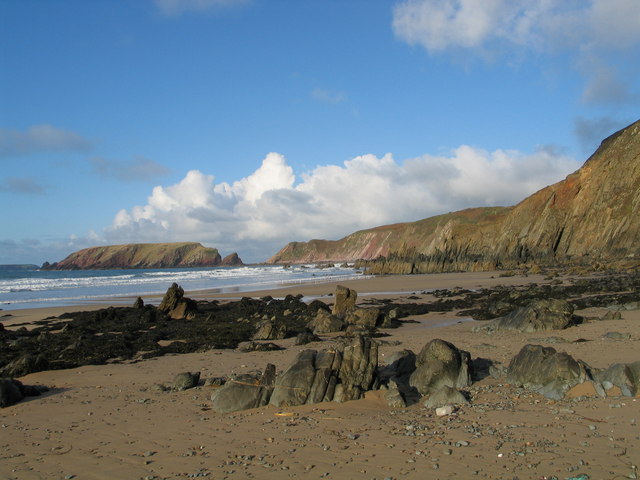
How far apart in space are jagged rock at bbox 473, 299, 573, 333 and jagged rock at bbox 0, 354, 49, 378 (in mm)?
12331

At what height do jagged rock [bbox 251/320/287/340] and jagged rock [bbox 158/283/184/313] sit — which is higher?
jagged rock [bbox 158/283/184/313]

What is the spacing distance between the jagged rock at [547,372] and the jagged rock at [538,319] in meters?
5.70

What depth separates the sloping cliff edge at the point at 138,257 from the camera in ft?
601

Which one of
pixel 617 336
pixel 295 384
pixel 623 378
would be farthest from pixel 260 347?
pixel 617 336

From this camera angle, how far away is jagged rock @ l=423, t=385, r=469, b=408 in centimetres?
752

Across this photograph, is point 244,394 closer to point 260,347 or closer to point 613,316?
point 260,347

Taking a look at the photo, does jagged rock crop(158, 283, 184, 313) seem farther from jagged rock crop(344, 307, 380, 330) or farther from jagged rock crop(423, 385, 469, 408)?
jagged rock crop(423, 385, 469, 408)

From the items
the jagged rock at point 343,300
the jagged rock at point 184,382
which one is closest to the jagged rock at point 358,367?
the jagged rock at point 184,382

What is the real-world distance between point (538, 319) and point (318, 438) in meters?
10.2

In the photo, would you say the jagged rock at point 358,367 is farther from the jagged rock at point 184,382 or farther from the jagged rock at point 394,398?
the jagged rock at point 184,382

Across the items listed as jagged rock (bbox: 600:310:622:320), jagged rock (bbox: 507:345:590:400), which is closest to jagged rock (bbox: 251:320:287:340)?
jagged rock (bbox: 507:345:590:400)

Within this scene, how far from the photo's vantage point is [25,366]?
11258mm

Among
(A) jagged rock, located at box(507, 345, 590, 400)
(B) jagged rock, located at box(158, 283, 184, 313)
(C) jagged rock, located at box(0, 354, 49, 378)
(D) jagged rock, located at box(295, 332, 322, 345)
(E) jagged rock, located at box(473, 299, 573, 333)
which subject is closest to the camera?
(A) jagged rock, located at box(507, 345, 590, 400)

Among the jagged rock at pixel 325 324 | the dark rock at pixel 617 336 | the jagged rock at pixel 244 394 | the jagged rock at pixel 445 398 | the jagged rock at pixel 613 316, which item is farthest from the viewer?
the jagged rock at pixel 325 324
